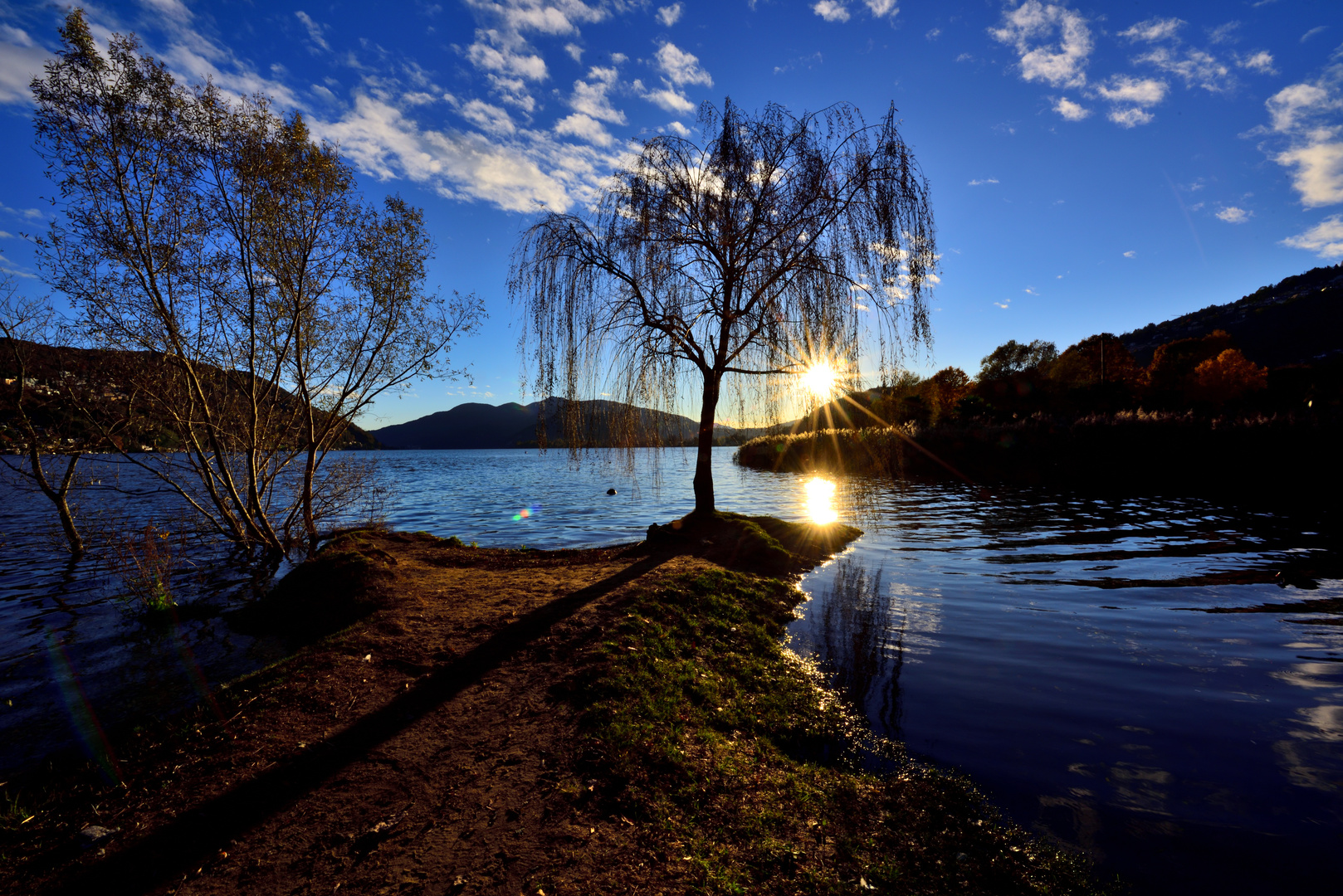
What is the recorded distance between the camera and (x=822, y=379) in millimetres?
8695

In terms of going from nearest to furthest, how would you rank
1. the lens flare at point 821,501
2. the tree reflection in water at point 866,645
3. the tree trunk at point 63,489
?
the tree reflection in water at point 866,645 < the tree trunk at point 63,489 < the lens flare at point 821,501

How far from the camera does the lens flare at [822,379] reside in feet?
27.9

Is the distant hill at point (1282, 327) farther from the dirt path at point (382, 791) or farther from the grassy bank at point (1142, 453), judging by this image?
the dirt path at point (382, 791)

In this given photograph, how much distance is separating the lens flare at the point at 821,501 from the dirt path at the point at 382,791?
38.8ft

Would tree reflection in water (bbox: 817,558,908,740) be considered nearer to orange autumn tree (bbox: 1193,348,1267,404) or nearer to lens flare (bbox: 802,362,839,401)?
lens flare (bbox: 802,362,839,401)

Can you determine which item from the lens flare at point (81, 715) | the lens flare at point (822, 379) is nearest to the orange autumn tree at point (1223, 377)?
the lens flare at point (822, 379)

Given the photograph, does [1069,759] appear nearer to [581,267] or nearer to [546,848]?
[546,848]

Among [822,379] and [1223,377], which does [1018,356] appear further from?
[822,379]

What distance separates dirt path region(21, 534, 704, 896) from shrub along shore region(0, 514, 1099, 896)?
0.02m

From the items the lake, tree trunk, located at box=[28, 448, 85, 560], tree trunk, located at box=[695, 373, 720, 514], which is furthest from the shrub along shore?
tree trunk, located at box=[28, 448, 85, 560]

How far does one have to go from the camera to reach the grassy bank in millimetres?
23094

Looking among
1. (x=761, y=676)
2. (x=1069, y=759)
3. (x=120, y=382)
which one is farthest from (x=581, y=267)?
(x=120, y=382)

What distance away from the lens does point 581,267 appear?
367 inches

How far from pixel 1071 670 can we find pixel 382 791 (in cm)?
714
